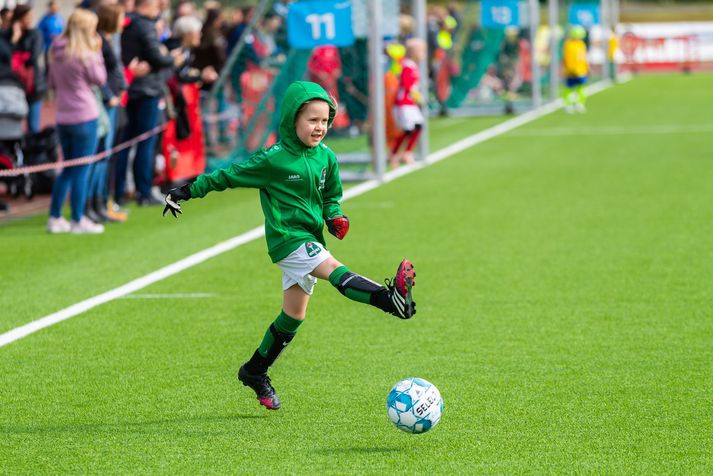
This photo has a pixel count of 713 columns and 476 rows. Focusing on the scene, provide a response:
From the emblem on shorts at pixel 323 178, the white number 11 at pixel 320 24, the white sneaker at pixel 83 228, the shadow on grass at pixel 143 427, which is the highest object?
the emblem on shorts at pixel 323 178

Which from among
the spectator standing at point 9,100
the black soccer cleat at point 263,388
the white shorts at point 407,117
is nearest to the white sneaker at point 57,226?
the spectator standing at point 9,100

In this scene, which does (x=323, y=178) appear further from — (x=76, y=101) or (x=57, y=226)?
(x=57, y=226)

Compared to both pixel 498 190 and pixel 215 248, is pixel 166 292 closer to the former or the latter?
pixel 215 248

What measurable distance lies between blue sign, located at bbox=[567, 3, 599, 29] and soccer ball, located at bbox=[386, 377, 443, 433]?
3443 cm

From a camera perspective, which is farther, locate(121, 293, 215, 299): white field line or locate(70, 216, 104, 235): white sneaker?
locate(70, 216, 104, 235): white sneaker

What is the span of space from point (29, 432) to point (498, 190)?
34.2 feet

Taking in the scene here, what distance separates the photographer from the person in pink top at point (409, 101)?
18875 millimetres

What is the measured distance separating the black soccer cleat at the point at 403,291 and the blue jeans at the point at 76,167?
24.1 ft

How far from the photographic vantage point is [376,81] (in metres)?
17.3

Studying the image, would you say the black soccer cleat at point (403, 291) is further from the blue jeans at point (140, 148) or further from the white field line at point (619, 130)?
the white field line at point (619, 130)

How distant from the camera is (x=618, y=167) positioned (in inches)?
720

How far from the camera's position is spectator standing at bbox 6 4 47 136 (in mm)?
15492

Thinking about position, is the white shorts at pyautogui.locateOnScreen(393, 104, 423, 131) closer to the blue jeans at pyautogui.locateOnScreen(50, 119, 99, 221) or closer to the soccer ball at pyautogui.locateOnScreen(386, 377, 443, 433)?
the blue jeans at pyautogui.locateOnScreen(50, 119, 99, 221)

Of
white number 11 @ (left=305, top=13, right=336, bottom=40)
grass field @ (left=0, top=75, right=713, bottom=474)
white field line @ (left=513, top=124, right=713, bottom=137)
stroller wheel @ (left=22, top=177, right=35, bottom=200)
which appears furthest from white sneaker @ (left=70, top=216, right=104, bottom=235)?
white field line @ (left=513, top=124, right=713, bottom=137)
